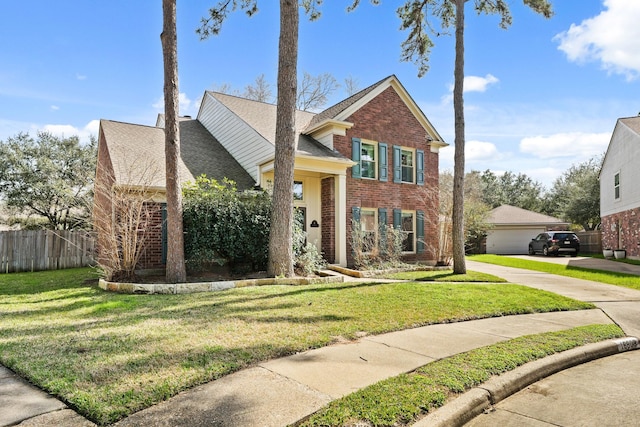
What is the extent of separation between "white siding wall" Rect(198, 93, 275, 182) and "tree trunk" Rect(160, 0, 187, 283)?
13.6 feet

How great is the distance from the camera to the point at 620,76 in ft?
54.6

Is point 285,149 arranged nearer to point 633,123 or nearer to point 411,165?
point 411,165

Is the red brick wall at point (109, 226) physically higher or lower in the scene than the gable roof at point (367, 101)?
lower

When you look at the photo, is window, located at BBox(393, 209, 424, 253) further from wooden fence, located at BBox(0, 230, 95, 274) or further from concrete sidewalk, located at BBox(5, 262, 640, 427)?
wooden fence, located at BBox(0, 230, 95, 274)

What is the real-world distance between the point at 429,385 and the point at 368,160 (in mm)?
12479

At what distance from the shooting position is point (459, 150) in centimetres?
1235

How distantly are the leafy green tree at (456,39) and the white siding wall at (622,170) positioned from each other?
35.0 ft

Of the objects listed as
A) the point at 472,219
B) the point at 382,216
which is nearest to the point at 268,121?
the point at 382,216

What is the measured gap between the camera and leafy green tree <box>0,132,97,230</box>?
776 inches

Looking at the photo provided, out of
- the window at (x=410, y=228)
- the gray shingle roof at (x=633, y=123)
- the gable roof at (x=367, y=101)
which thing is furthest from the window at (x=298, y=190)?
the gray shingle roof at (x=633, y=123)

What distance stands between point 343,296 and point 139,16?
1129 centimetres

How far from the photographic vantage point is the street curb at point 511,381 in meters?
3.00

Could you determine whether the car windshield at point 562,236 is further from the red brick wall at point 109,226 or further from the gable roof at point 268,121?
the red brick wall at point 109,226

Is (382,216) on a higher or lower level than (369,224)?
higher
